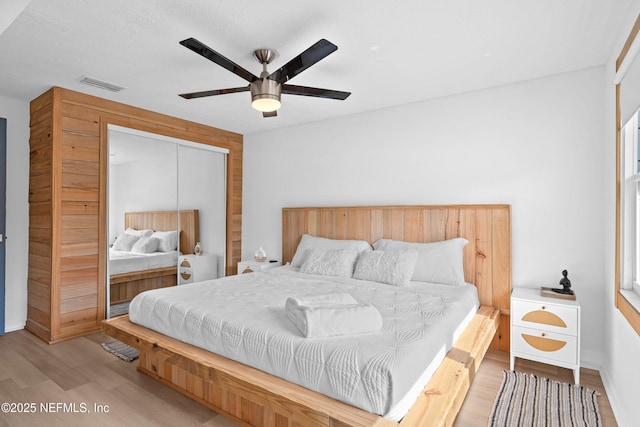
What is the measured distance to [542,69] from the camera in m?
2.79

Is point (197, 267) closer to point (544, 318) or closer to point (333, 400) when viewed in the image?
point (333, 400)

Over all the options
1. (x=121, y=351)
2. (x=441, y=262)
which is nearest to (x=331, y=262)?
(x=441, y=262)

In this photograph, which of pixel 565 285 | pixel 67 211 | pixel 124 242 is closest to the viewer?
pixel 565 285

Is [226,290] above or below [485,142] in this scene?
below

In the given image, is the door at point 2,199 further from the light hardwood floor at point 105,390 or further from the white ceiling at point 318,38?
the light hardwood floor at point 105,390

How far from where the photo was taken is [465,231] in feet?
10.5

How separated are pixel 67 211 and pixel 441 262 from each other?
3.59 metres

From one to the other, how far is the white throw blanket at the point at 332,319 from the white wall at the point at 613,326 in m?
1.34

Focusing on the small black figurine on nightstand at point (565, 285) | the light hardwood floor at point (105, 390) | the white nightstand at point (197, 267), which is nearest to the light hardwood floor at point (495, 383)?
the light hardwood floor at point (105, 390)

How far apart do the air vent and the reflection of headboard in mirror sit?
4.25ft

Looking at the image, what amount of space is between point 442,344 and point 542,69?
7.90 ft

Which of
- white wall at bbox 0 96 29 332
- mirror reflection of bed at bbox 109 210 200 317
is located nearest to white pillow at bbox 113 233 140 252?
mirror reflection of bed at bbox 109 210 200 317

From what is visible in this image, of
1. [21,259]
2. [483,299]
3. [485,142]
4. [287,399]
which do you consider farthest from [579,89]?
[21,259]

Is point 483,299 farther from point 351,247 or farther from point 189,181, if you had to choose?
point 189,181
